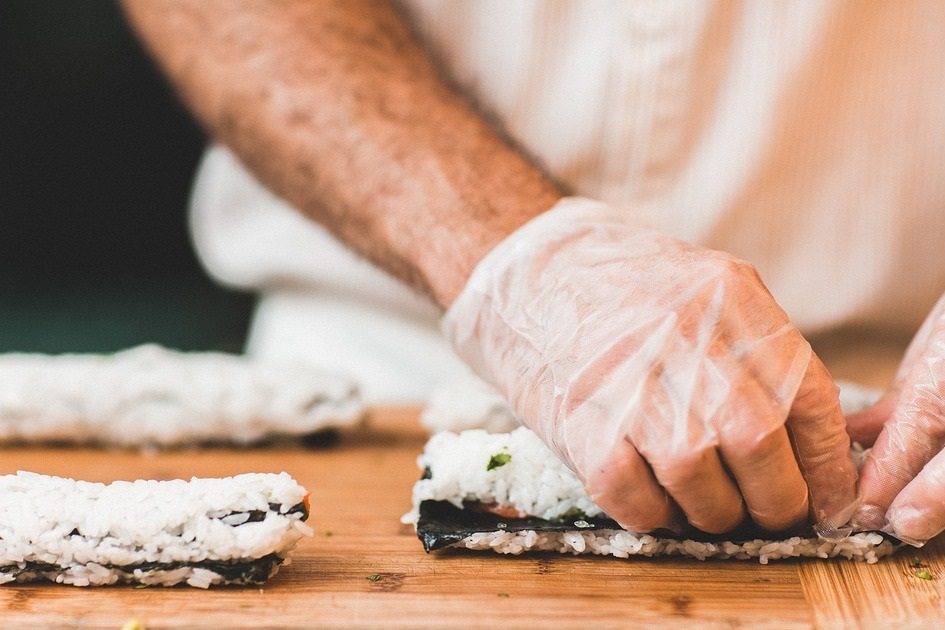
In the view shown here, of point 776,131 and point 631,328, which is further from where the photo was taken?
point 776,131

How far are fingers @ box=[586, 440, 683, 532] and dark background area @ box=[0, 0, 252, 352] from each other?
6.17 feet

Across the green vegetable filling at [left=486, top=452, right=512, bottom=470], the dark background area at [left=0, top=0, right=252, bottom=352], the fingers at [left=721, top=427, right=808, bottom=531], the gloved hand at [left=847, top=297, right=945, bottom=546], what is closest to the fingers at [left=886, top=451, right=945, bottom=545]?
the gloved hand at [left=847, top=297, right=945, bottom=546]

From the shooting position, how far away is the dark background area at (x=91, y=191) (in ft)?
8.88

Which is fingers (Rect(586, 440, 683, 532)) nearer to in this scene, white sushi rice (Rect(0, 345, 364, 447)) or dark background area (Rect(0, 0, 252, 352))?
white sushi rice (Rect(0, 345, 364, 447))

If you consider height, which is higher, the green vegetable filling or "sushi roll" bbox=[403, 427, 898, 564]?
Answer: the green vegetable filling

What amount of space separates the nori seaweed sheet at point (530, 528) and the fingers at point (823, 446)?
5cm

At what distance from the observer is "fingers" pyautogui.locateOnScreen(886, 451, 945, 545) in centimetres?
115

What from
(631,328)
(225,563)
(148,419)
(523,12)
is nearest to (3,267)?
(148,419)

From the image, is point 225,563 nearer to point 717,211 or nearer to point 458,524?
point 458,524

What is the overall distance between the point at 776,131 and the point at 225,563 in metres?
1.14

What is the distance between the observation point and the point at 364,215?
167 cm

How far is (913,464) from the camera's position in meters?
1.20

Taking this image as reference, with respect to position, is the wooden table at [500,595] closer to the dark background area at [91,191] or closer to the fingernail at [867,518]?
the fingernail at [867,518]

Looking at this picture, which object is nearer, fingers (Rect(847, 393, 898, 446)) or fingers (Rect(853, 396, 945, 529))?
fingers (Rect(853, 396, 945, 529))
